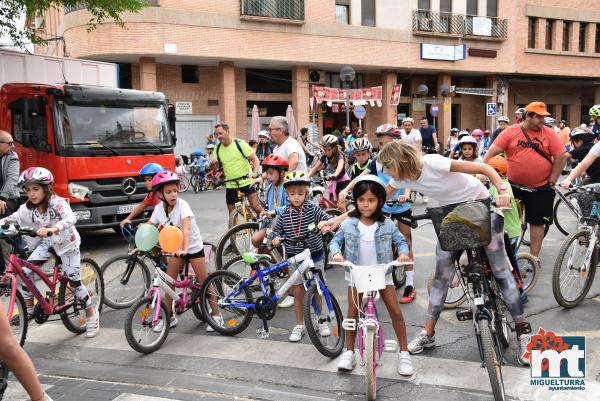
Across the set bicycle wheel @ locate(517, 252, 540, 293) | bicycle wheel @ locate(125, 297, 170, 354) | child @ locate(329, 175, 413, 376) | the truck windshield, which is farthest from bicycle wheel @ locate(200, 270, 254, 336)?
the truck windshield

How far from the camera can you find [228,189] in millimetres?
8117

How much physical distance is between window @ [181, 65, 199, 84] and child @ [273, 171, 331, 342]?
74.2 feet

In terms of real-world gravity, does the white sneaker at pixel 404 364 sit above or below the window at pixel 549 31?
below

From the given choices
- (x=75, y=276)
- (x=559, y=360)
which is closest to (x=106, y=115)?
(x=75, y=276)

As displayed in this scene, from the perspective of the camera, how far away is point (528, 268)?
539 cm

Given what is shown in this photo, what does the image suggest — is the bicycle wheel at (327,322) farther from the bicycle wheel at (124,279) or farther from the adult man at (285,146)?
the adult man at (285,146)

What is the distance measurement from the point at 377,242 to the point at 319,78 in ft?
82.9

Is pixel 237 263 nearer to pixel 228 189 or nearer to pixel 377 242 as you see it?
pixel 377 242

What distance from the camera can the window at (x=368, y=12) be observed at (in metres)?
27.5

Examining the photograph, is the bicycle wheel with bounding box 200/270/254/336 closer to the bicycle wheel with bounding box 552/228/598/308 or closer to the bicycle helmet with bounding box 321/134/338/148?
the bicycle wheel with bounding box 552/228/598/308

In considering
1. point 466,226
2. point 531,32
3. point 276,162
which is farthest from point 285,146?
point 531,32

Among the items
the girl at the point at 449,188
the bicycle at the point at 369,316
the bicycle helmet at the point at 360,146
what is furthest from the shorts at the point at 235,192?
the bicycle at the point at 369,316

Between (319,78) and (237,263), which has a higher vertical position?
(319,78)

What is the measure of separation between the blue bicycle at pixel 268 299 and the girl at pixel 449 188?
89 centimetres
